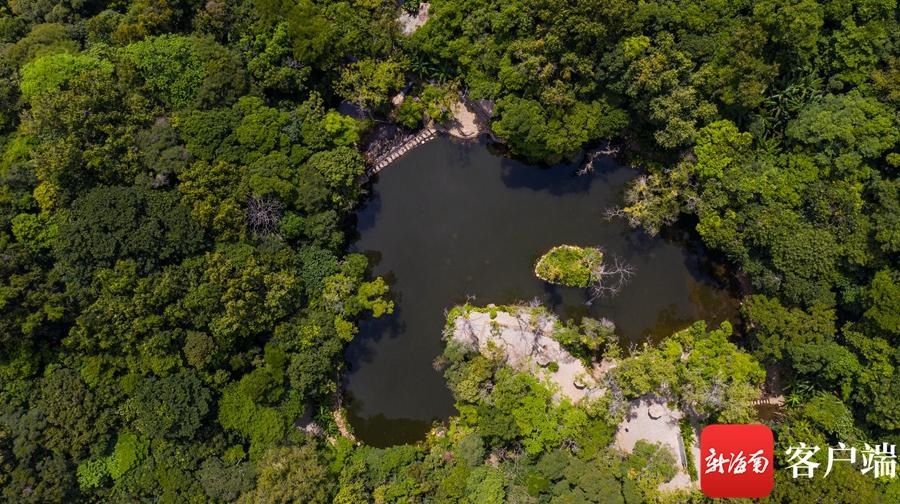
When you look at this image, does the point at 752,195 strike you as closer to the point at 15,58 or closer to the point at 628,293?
the point at 628,293

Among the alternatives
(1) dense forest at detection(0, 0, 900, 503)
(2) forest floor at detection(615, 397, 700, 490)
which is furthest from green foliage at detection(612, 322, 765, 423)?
(2) forest floor at detection(615, 397, 700, 490)

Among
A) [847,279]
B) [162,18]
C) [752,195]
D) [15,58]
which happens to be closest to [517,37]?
[752,195]

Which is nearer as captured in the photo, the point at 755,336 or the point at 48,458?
the point at 48,458

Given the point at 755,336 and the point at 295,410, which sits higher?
the point at 755,336

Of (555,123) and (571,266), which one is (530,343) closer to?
(571,266)

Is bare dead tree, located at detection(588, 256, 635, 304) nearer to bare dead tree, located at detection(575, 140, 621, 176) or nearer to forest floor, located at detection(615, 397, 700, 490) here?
bare dead tree, located at detection(575, 140, 621, 176)
